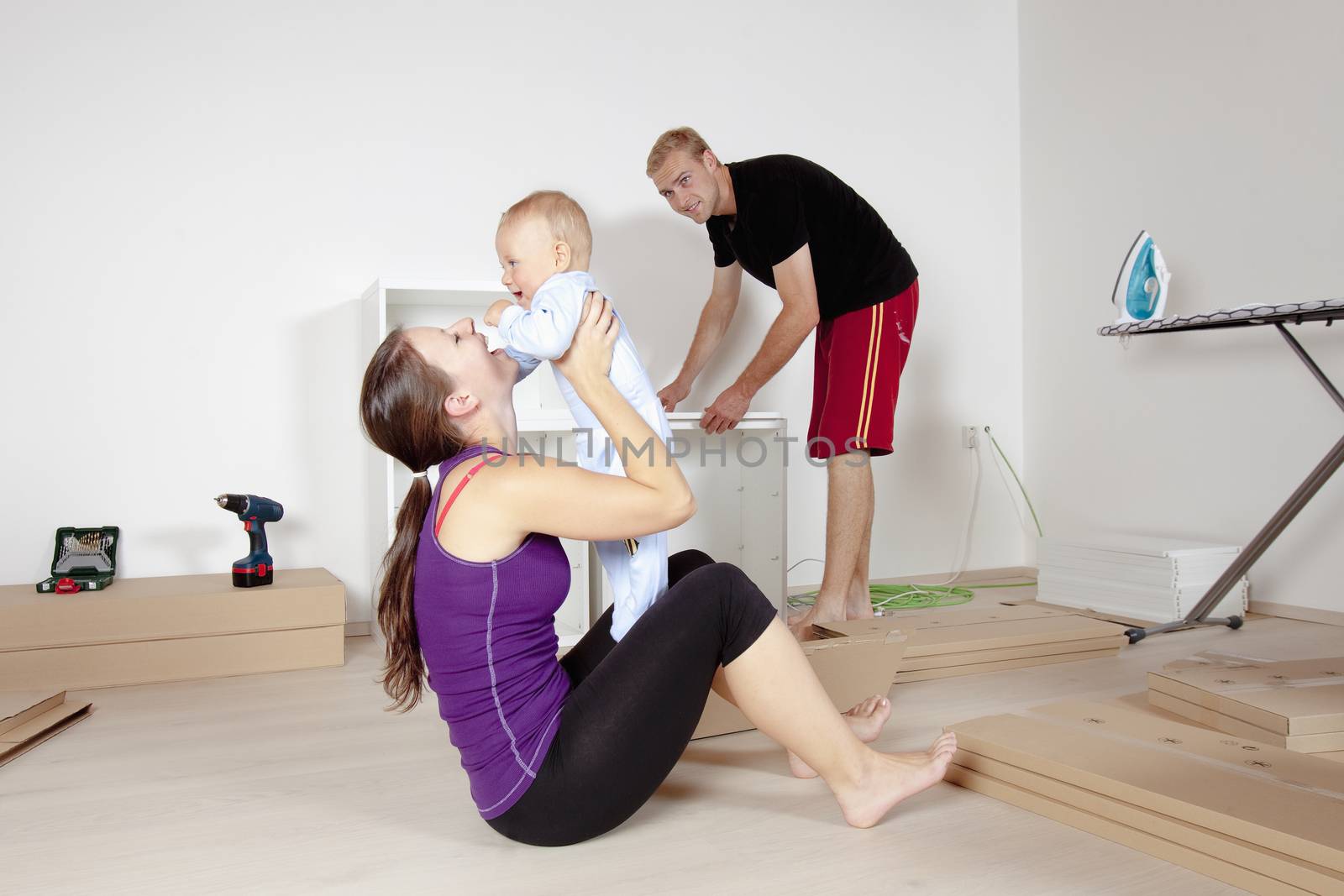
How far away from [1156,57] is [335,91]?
8.87 feet

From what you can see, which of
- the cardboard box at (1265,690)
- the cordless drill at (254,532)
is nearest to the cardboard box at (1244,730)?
the cardboard box at (1265,690)

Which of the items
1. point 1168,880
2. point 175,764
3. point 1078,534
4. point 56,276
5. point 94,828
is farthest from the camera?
point 1078,534

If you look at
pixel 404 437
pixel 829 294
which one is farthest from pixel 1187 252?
pixel 404 437

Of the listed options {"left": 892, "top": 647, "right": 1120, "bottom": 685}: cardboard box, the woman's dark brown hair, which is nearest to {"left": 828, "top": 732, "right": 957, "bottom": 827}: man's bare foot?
the woman's dark brown hair

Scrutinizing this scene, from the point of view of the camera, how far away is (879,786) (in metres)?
1.41

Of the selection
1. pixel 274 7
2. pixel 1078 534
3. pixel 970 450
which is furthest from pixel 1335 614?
pixel 274 7

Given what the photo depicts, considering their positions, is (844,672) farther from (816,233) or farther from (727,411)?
(816,233)

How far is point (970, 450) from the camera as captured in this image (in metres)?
3.88

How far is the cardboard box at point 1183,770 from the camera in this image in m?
1.22

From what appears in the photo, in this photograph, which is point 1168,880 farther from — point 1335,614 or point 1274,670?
point 1335,614

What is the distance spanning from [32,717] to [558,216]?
1.46 m

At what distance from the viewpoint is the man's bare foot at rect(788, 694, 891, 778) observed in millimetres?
1635

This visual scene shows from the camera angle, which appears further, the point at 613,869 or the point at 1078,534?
the point at 1078,534

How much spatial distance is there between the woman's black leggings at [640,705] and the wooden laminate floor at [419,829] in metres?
0.09
